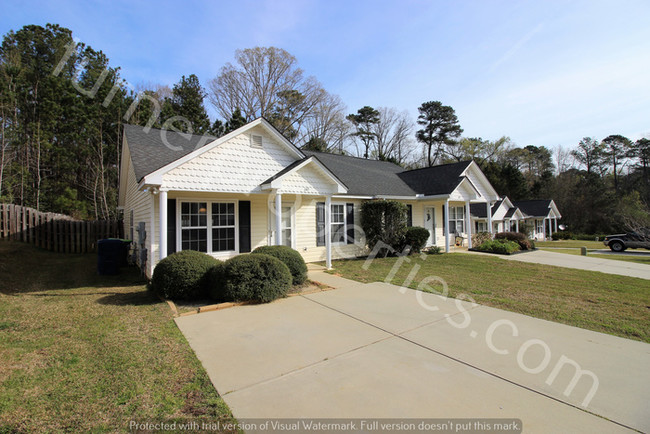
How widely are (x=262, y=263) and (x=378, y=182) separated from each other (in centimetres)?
1033

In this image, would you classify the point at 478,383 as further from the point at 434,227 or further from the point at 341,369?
the point at 434,227

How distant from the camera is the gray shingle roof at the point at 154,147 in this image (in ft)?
28.8

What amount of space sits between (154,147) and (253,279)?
6926mm

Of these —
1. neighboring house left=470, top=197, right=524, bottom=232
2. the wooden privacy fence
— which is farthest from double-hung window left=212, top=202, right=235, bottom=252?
neighboring house left=470, top=197, right=524, bottom=232

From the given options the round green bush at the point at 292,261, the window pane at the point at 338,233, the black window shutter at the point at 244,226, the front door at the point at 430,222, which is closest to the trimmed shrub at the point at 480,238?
the front door at the point at 430,222

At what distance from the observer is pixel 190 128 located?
81.4 feet

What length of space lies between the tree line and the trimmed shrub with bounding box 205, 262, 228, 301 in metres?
18.1

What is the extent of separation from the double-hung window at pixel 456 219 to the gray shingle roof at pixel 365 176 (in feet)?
11.0

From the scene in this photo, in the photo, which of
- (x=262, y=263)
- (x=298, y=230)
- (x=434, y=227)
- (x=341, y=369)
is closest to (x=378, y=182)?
(x=434, y=227)

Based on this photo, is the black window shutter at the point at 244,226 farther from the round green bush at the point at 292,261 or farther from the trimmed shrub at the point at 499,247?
the trimmed shrub at the point at 499,247

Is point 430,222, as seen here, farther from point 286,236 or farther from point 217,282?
point 217,282

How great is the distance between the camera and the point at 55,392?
10.00 ft

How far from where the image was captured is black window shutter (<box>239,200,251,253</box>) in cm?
1030

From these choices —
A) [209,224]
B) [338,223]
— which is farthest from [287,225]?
[209,224]
